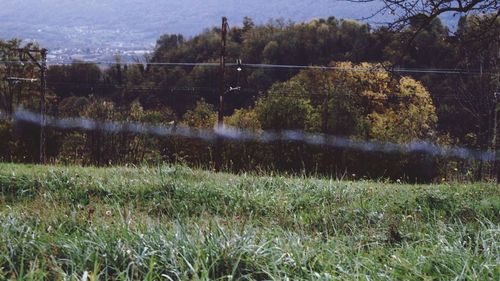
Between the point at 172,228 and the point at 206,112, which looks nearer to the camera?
the point at 172,228

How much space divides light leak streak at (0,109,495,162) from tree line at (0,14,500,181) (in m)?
0.37

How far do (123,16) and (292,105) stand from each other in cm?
9769

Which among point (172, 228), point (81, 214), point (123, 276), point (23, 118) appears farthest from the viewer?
point (23, 118)

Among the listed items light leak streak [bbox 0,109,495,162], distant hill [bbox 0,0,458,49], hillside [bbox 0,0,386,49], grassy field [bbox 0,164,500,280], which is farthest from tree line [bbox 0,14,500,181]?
distant hill [bbox 0,0,458,49]

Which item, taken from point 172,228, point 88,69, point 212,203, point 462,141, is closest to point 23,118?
point 88,69

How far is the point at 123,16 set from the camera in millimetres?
122250

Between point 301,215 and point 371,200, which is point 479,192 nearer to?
point 371,200

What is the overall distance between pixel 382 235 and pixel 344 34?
4777 centimetres

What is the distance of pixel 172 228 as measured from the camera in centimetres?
375

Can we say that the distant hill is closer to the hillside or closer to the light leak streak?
the hillside

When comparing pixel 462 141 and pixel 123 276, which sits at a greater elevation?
pixel 123 276

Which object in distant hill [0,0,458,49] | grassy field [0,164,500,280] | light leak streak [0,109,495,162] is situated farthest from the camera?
distant hill [0,0,458,49]

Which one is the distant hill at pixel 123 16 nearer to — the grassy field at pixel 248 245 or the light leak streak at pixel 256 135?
the light leak streak at pixel 256 135

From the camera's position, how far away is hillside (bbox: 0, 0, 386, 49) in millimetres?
91750
